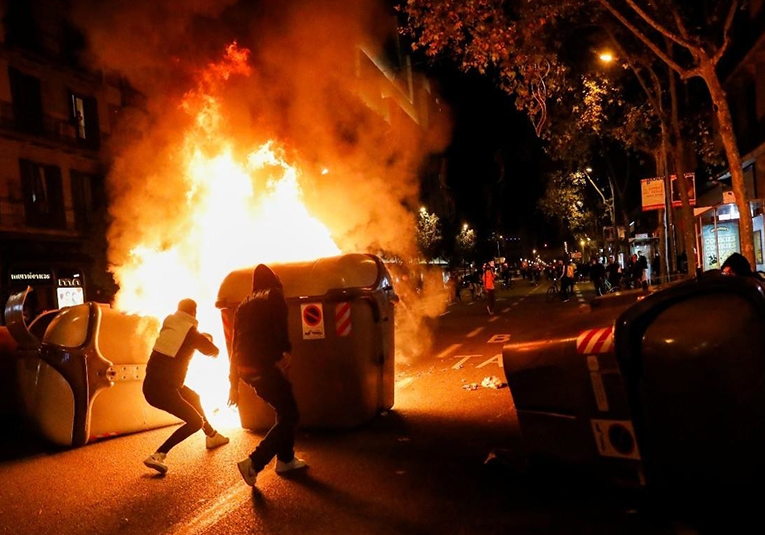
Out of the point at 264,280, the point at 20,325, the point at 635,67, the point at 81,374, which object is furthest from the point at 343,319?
the point at 635,67

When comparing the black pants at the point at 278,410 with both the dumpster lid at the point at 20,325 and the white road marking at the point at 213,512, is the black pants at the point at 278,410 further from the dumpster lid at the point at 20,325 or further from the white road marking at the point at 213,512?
the dumpster lid at the point at 20,325

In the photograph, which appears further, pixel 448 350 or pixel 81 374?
pixel 448 350

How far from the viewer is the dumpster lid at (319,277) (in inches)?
256

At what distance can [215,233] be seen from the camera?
10156mm

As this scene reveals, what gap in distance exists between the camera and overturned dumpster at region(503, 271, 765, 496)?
3283mm

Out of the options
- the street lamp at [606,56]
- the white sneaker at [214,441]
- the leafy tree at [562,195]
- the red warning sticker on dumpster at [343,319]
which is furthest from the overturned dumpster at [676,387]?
the leafy tree at [562,195]

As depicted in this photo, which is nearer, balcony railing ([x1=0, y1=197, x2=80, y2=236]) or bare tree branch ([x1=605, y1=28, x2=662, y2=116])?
bare tree branch ([x1=605, y1=28, x2=662, y2=116])

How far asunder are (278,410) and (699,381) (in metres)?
3.05

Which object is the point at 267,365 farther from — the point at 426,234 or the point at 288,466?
the point at 426,234

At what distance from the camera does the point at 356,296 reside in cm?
647

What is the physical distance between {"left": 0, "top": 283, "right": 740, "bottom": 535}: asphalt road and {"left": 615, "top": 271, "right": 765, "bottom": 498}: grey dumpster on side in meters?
0.50

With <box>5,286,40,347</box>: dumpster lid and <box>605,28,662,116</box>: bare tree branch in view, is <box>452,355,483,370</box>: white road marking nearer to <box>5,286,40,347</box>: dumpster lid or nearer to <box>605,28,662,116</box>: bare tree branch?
<box>5,286,40,347</box>: dumpster lid

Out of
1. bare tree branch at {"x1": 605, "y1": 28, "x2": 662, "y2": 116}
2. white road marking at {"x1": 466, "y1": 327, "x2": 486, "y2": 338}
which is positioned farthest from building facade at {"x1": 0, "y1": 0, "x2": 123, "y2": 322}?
bare tree branch at {"x1": 605, "y1": 28, "x2": 662, "y2": 116}

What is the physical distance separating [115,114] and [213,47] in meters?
18.8
